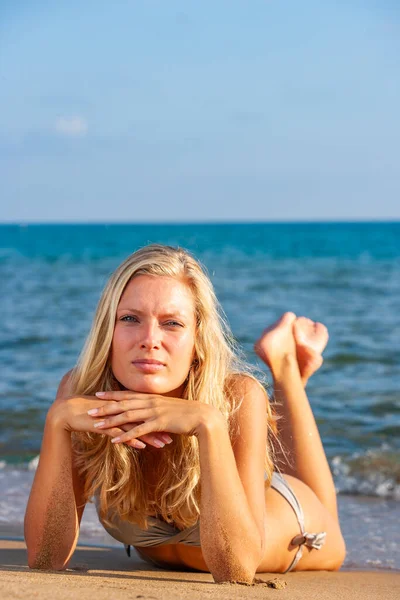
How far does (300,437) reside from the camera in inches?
172

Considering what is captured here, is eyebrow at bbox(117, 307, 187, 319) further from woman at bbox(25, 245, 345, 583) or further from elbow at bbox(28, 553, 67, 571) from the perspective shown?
elbow at bbox(28, 553, 67, 571)

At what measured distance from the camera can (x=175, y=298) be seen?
313cm

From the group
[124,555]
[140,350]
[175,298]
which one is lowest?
[124,555]

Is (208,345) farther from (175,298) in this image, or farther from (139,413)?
(139,413)

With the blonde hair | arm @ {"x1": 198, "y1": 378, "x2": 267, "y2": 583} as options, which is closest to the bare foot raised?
the blonde hair

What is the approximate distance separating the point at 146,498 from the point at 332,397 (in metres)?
5.92

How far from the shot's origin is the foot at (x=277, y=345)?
177 inches

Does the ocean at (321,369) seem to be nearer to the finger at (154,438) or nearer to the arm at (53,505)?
the finger at (154,438)

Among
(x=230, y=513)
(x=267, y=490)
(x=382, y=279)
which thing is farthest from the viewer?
(x=382, y=279)

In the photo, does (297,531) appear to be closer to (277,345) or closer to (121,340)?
(277,345)

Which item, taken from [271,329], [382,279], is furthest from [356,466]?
[382,279]

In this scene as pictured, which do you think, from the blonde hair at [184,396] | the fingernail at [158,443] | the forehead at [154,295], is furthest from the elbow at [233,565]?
the forehead at [154,295]

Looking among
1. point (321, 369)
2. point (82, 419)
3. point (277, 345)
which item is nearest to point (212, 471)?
point (82, 419)

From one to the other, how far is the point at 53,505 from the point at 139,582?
1.44 feet
